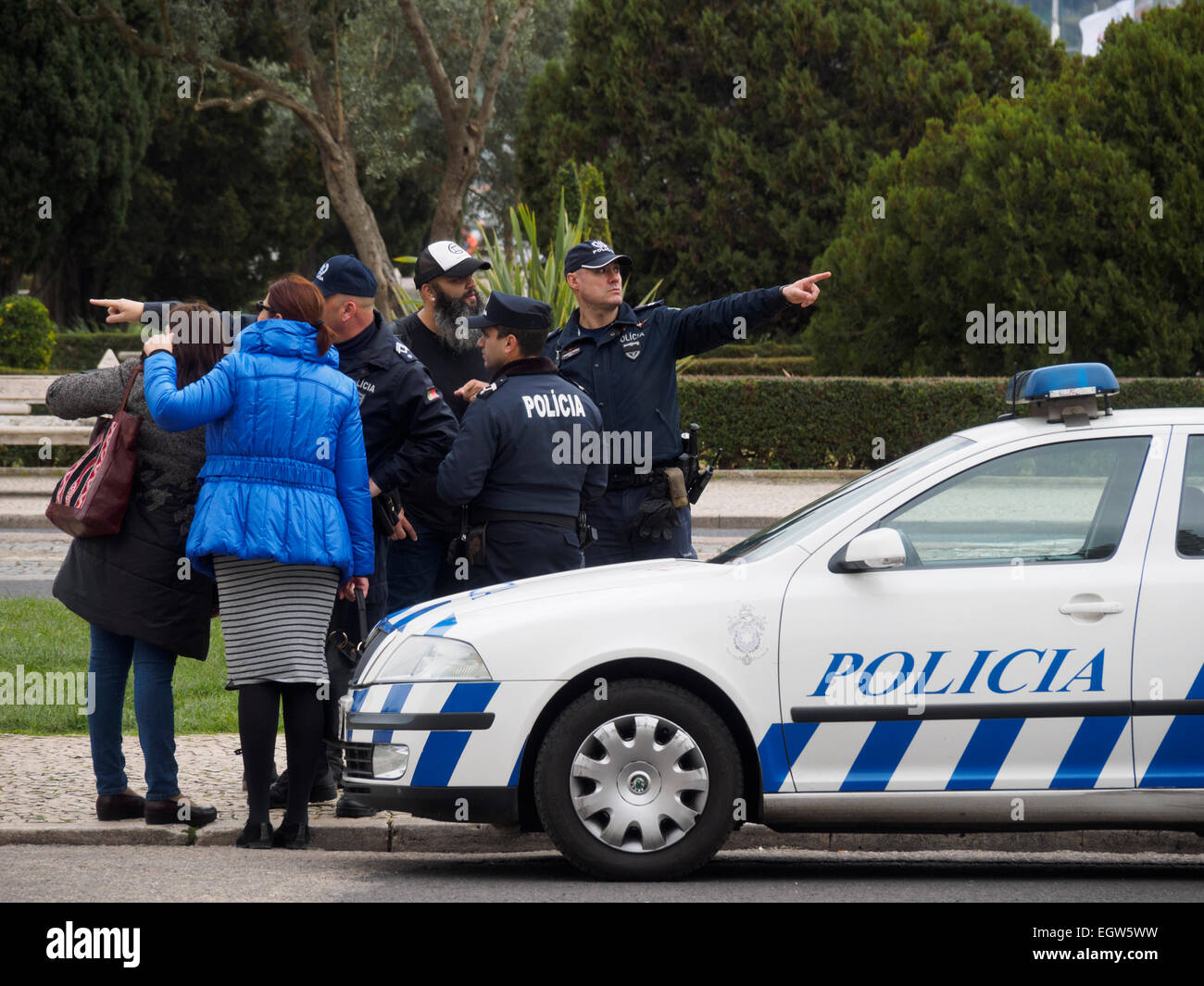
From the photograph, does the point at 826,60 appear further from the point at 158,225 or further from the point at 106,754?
the point at 106,754

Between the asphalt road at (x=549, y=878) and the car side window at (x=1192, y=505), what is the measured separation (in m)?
1.06

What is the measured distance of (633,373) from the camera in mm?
6305

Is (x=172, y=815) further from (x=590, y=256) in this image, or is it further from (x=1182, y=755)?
(x=1182, y=755)

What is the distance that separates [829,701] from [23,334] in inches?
1077

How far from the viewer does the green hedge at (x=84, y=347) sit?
A: 122 feet

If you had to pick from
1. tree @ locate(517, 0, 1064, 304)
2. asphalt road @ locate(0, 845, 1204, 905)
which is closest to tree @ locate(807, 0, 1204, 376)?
tree @ locate(517, 0, 1064, 304)

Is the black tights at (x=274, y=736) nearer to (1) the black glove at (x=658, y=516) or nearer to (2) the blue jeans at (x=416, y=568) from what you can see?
(2) the blue jeans at (x=416, y=568)

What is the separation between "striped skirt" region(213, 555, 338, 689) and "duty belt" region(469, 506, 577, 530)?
724 mm

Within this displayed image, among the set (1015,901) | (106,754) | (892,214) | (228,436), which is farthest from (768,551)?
(892,214)

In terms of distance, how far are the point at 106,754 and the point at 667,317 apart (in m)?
2.70

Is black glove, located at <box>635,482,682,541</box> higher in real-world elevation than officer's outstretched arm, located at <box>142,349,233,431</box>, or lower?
lower

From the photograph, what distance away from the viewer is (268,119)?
45688 mm

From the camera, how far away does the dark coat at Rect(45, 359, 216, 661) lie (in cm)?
557

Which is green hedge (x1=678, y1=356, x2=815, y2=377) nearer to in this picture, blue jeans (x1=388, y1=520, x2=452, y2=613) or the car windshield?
blue jeans (x1=388, y1=520, x2=452, y2=613)
